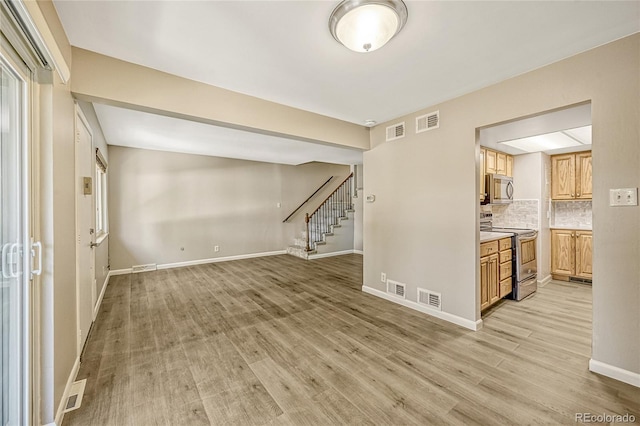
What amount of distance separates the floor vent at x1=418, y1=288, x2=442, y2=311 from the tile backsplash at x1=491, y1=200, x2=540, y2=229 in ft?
9.04

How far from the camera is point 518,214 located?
185 inches

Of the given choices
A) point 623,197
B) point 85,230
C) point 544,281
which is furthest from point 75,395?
point 544,281

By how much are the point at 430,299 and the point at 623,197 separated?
1913 millimetres

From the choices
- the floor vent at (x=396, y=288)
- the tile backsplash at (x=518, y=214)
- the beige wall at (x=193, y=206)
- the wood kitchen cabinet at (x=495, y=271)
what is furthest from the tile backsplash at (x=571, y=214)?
the beige wall at (x=193, y=206)

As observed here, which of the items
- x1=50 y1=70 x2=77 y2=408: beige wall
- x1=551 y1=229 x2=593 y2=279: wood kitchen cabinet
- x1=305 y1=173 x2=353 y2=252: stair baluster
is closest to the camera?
x1=50 y1=70 x2=77 y2=408: beige wall

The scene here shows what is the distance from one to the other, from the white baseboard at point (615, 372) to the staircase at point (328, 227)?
5168 millimetres

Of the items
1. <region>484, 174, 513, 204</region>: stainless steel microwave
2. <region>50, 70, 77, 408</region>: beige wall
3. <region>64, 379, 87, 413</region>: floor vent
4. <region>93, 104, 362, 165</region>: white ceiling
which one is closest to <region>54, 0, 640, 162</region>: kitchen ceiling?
<region>50, 70, 77, 408</region>: beige wall

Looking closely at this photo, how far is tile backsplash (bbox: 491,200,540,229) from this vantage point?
4.50 metres

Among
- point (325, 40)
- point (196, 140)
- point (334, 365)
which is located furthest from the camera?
point (196, 140)

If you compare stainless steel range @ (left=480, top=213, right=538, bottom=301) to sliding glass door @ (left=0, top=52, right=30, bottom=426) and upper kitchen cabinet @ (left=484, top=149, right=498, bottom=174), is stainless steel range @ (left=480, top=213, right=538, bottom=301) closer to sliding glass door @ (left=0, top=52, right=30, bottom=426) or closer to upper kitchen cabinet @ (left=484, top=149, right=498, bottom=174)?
upper kitchen cabinet @ (left=484, top=149, right=498, bottom=174)

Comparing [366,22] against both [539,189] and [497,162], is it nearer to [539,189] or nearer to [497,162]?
[497,162]

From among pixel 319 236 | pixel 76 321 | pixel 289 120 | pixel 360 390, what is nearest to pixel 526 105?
pixel 289 120

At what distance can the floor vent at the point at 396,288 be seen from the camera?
3447 mm

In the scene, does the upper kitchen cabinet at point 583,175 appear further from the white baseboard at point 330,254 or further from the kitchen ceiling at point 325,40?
the white baseboard at point 330,254
